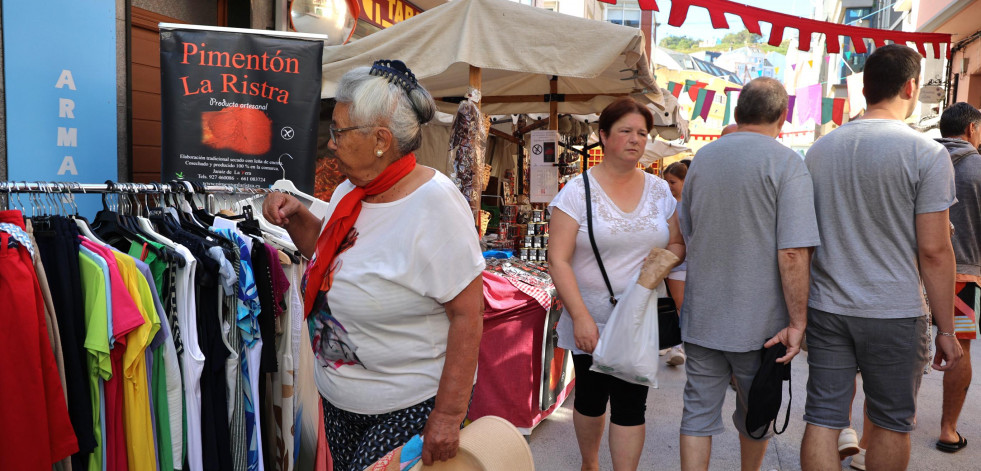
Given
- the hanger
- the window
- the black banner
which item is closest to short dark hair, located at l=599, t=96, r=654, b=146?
the hanger

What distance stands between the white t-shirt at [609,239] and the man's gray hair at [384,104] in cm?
Answer: 133

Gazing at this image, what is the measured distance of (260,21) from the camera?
18.2ft

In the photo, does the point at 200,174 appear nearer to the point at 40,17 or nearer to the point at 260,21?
the point at 40,17

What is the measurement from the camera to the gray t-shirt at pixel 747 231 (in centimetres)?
264

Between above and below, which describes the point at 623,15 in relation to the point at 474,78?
above

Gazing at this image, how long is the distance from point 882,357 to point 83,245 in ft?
9.49

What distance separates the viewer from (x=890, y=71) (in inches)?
107

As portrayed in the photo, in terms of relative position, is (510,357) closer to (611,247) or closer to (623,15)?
(611,247)

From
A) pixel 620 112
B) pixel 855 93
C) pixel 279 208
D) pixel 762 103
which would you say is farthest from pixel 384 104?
pixel 855 93

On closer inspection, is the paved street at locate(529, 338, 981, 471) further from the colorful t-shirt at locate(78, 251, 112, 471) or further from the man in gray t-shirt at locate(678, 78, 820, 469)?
the colorful t-shirt at locate(78, 251, 112, 471)

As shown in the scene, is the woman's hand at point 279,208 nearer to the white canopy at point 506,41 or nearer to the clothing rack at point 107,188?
the clothing rack at point 107,188

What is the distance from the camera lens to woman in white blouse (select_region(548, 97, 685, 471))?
9.72ft

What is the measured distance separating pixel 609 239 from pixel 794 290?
0.76 metres

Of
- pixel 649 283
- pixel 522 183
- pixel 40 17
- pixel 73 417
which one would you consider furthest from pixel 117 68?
pixel 522 183
